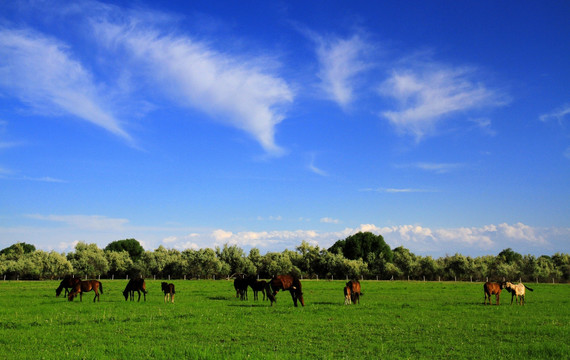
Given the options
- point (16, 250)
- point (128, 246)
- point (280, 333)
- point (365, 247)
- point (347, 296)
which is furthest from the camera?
point (128, 246)

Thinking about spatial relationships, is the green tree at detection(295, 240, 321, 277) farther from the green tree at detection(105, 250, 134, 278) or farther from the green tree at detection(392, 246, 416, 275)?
the green tree at detection(105, 250, 134, 278)

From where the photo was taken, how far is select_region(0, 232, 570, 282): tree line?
336ft

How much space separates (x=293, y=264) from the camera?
121 meters

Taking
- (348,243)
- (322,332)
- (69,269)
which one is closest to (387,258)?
(348,243)

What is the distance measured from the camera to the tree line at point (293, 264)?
102 metres

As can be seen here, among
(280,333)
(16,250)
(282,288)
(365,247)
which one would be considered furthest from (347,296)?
(16,250)

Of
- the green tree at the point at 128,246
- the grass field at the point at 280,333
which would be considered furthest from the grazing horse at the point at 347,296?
the green tree at the point at 128,246

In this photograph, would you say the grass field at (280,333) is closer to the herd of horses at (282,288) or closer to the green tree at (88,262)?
the herd of horses at (282,288)

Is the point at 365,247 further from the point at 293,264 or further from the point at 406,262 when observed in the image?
the point at 293,264

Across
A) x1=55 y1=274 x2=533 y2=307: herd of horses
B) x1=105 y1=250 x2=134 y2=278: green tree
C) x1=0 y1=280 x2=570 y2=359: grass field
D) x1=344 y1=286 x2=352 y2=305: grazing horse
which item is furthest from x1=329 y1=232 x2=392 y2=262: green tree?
x1=0 y1=280 x2=570 y2=359: grass field

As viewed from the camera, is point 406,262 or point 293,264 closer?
point 406,262

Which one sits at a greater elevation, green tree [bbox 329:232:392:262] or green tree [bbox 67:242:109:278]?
green tree [bbox 329:232:392:262]

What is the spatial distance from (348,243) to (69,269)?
7706cm

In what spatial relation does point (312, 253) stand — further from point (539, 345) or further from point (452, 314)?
point (539, 345)
